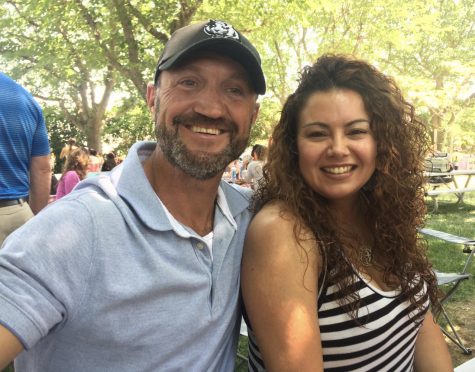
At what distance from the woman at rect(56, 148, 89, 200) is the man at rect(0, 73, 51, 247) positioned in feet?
8.18

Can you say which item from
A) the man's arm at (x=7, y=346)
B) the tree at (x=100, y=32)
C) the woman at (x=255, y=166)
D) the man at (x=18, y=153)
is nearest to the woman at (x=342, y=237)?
the man's arm at (x=7, y=346)

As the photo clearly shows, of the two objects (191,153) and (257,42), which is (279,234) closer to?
(191,153)

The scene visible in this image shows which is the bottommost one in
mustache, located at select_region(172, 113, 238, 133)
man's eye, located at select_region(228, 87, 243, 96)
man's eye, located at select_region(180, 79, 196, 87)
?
mustache, located at select_region(172, 113, 238, 133)

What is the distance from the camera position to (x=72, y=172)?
574 cm

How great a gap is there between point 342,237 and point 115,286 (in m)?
0.85

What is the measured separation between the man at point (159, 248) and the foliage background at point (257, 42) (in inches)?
18.4

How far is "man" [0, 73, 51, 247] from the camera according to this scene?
2865 mm

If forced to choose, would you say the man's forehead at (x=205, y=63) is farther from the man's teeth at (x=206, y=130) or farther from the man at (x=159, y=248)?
the man's teeth at (x=206, y=130)

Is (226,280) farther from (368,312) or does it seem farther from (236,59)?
(236,59)

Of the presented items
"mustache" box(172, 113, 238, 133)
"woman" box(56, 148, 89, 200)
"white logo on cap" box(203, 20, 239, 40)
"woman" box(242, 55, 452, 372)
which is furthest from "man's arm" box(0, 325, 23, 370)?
"woman" box(56, 148, 89, 200)

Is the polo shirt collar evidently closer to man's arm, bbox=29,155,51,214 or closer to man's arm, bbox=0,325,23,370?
man's arm, bbox=0,325,23,370

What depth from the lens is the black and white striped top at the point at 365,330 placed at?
4.51ft

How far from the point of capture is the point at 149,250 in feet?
3.92

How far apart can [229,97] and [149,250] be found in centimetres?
67
